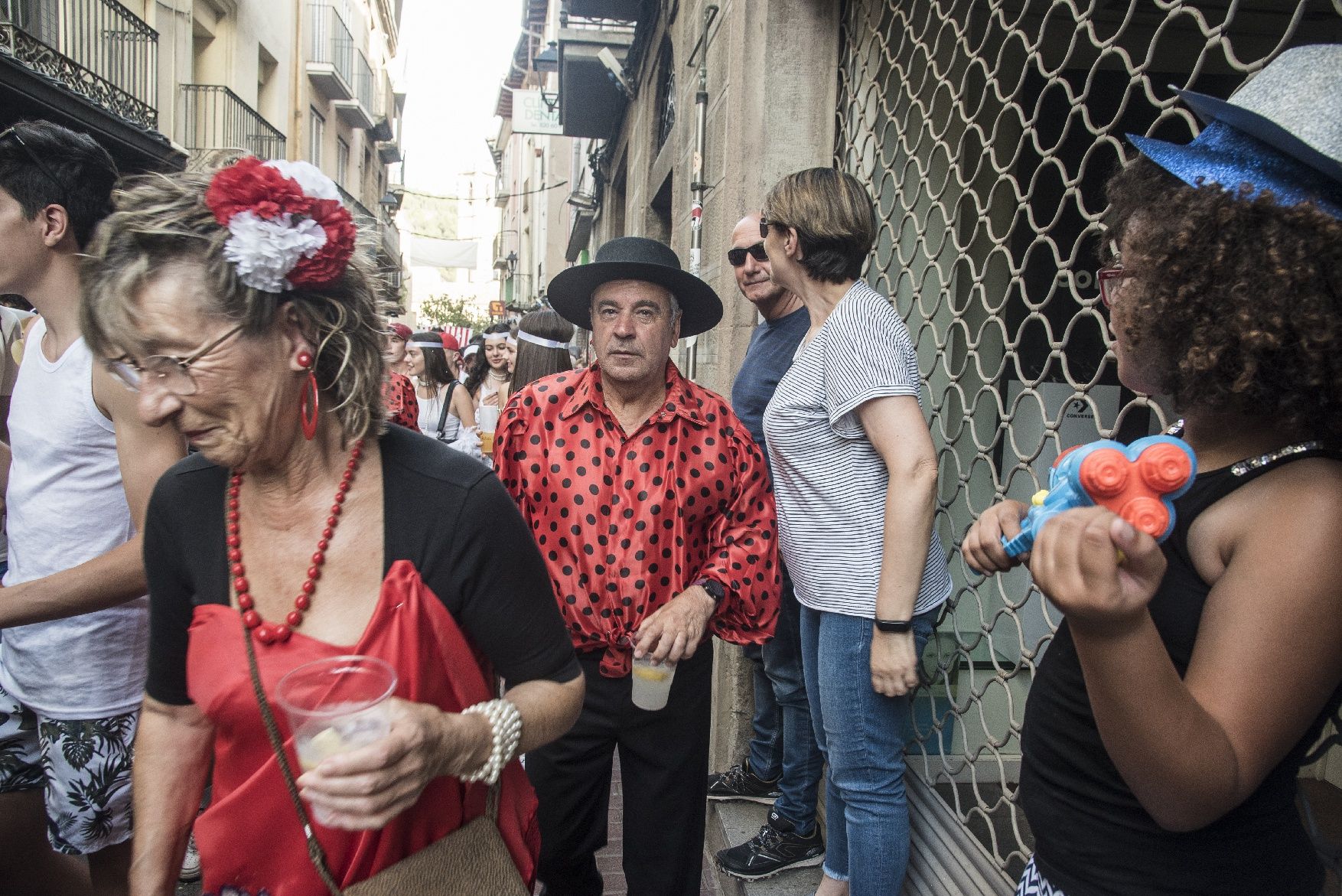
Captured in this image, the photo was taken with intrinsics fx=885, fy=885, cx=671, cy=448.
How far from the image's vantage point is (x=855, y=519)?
8.03 ft

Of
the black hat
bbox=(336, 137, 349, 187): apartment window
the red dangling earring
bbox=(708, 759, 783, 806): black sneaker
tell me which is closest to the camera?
the red dangling earring

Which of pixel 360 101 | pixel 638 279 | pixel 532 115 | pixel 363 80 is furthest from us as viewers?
pixel 363 80

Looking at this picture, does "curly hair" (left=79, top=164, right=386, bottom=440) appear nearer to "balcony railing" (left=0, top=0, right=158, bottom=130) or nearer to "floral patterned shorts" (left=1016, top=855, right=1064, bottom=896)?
"floral patterned shorts" (left=1016, top=855, right=1064, bottom=896)

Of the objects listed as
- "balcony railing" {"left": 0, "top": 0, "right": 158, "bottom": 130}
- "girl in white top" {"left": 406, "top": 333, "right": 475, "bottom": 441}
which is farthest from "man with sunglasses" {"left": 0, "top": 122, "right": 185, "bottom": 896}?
"balcony railing" {"left": 0, "top": 0, "right": 158, "bottom": 130}

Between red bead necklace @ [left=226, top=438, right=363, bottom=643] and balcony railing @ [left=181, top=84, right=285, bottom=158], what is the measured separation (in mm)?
13269

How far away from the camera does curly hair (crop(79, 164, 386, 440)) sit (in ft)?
4.65

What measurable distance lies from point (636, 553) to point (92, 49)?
11853 millimetres

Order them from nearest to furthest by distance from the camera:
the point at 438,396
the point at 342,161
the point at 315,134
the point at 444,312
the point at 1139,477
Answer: the point at 1139,477
the point at 438,396
the point at 315,134
the point at 342,161
the point at 444,312

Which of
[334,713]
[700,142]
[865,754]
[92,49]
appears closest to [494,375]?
[700,142]

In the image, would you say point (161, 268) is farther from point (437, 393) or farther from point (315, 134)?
point (315, 134)

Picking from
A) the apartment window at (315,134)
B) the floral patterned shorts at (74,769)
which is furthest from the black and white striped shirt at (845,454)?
the apartment window at (315,134)

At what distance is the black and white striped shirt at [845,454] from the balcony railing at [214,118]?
1290 centimetres

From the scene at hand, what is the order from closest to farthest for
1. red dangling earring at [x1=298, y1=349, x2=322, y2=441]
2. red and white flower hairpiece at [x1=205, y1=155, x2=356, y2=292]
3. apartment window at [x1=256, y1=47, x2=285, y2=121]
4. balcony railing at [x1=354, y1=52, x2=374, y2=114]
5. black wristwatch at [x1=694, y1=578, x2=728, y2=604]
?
red and white flower hairpiece at [x1=205, y1=155, x2=356, y2=292]
red dangling earring at [x1=298, y1=349, x2=322, y2=441]
black wristwatch at [x1=694, y1=578, x2=728, y2=604]
apartment window at [x1=256, y1=47, x2=285, y2=121]
balcony railing at [x1=354, y1=52, x2=374, y2=114]

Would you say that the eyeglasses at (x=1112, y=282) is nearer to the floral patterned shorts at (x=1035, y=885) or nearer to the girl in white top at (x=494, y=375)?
the floral patterned shorts at (x=1035, y=885)
